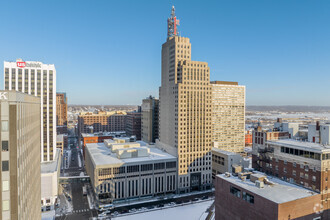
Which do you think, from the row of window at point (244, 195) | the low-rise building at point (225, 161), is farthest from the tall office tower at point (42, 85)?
the row of window at point (244, 195)

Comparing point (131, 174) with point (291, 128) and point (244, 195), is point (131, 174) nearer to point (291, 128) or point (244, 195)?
point (244, 195)

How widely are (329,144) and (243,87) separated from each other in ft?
415

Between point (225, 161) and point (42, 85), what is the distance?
94025 millimetres

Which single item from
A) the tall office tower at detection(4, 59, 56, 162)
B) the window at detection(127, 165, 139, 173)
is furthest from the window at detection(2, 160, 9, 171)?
the tall office tower at detection(4, 59, 56, 162)

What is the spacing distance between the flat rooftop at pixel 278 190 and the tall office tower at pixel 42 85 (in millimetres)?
87912

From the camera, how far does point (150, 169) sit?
10238 cm

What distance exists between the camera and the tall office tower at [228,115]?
179012mm

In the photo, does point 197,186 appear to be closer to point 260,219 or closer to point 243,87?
point 260,219

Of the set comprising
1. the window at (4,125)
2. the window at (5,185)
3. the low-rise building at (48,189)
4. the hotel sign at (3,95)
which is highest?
the hotel sign at (3,95)

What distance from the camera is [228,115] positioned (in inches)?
7195

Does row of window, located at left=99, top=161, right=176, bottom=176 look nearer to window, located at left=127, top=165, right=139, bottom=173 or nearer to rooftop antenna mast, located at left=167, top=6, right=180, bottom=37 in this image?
window, located at left=127, top=165, right=139, bottom=173

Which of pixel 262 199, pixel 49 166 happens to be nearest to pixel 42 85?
pixel 49 166

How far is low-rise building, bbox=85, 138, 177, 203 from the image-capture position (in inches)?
3743

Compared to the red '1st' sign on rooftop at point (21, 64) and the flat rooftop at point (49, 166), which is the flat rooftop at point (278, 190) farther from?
the red '1st' sign on rooftop at point (21, 64)
